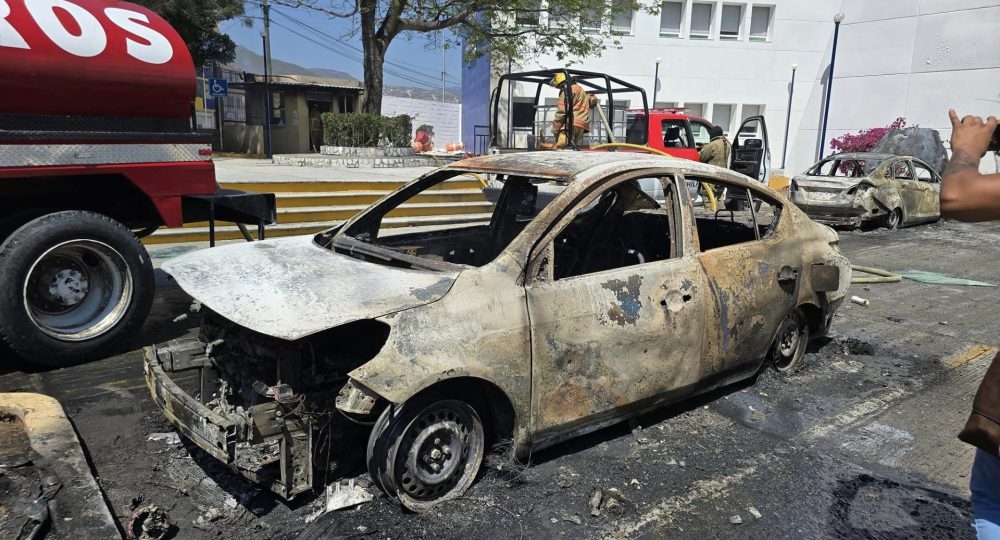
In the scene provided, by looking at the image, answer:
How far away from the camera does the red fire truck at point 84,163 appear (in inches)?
180

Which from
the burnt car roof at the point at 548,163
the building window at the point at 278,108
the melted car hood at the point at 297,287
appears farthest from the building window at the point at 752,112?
the melted car hood at the point at 297,287

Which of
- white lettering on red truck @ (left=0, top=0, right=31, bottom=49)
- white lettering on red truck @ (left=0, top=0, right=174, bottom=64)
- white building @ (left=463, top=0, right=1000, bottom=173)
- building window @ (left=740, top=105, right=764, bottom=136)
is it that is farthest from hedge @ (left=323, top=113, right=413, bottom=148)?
building window @ (left=740, top=105, right=764, bottom=136)

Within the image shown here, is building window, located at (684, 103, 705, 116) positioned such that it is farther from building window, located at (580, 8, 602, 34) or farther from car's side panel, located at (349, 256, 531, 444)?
car's side panel, located at (349, 256, 531, 444)

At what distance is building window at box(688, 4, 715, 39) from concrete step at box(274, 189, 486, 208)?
637 inches

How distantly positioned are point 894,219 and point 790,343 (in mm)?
10195

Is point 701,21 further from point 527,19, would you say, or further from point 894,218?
point 894,218

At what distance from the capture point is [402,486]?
3.02m

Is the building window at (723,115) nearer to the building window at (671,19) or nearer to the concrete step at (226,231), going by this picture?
the building window at (671,19)

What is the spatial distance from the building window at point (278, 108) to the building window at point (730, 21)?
16.6 m

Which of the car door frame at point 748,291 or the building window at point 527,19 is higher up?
the building window at point 527,19

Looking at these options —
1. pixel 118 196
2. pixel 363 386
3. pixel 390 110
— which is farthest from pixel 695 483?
pixel 390 110

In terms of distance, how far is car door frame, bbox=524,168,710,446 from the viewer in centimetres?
326

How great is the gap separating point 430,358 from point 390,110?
3449 centimetres

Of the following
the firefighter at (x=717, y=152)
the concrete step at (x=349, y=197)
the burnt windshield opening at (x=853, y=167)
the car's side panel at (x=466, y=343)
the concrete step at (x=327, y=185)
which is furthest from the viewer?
the firefighter at (x=717, y=152)
